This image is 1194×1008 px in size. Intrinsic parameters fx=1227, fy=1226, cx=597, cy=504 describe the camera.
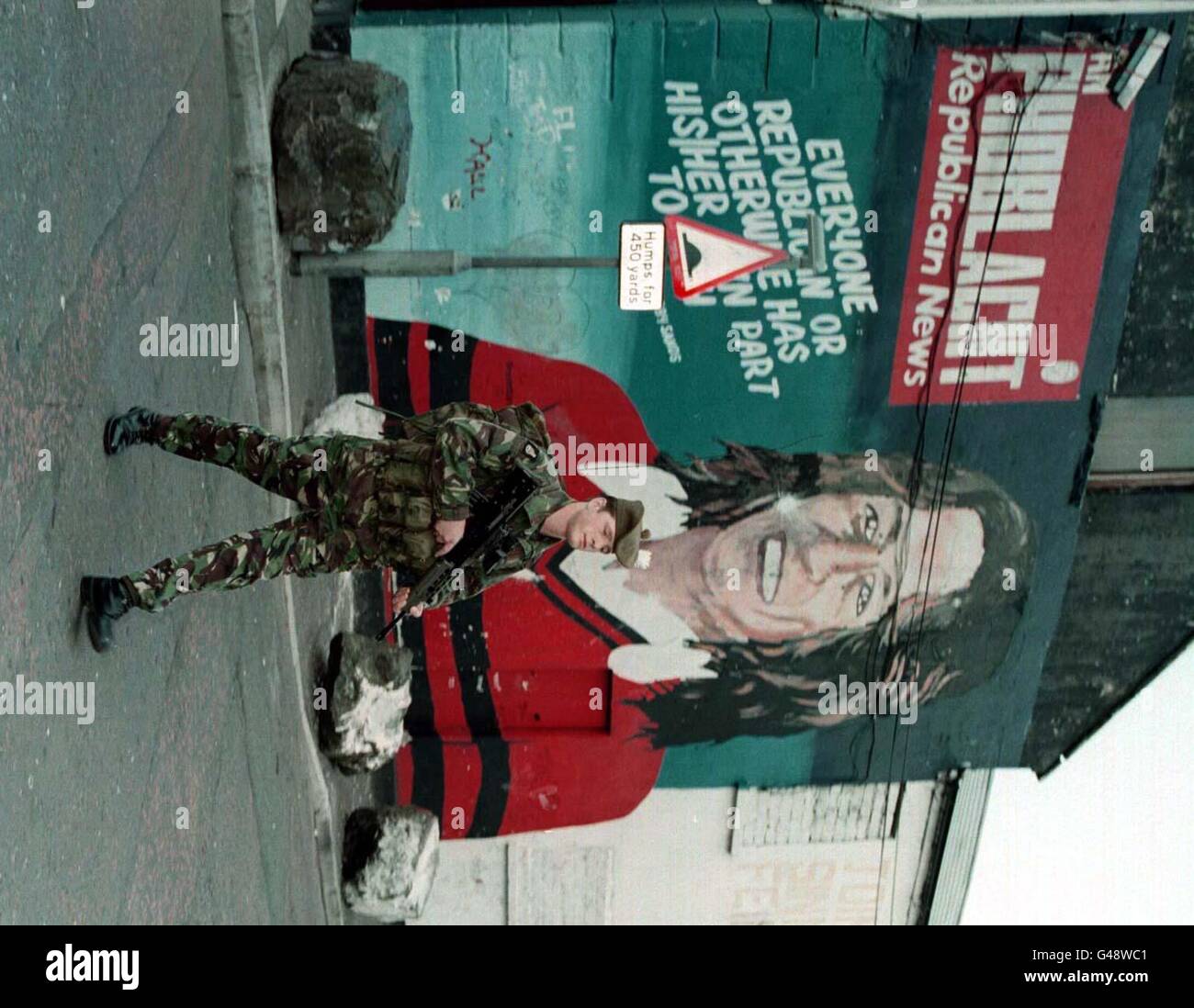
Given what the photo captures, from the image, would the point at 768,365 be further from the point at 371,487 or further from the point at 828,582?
the point at 371,487

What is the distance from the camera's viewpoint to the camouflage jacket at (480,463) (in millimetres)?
4613

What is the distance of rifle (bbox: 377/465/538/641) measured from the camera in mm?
4758

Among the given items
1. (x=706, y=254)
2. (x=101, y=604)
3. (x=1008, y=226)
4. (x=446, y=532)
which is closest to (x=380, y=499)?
(x=446, y=532)

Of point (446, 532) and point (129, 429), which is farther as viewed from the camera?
point (446, 532)

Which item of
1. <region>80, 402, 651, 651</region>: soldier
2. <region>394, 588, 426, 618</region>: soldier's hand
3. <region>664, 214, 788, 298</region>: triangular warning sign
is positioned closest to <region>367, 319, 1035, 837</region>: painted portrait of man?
<region>664, 214, 788, 298</region>: triangular warning sign

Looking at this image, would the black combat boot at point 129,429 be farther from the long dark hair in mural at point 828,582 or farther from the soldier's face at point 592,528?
the long dark hair in mural at point 828,582

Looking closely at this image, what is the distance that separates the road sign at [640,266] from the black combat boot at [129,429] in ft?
10.9

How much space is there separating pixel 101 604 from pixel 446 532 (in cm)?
126

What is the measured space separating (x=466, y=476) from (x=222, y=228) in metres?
2.45

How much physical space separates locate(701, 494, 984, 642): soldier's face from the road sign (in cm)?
169

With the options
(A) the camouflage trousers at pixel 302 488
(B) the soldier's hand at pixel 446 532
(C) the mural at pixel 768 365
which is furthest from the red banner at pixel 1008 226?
(A) the camouflage trousers at pixel 302 488

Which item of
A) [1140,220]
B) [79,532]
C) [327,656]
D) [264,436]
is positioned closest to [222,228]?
[264,436]

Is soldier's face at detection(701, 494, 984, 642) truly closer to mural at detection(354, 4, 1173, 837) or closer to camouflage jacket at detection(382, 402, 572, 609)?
mural at detection(354, 4, 1173, 837)

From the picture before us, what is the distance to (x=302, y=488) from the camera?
493 cm
